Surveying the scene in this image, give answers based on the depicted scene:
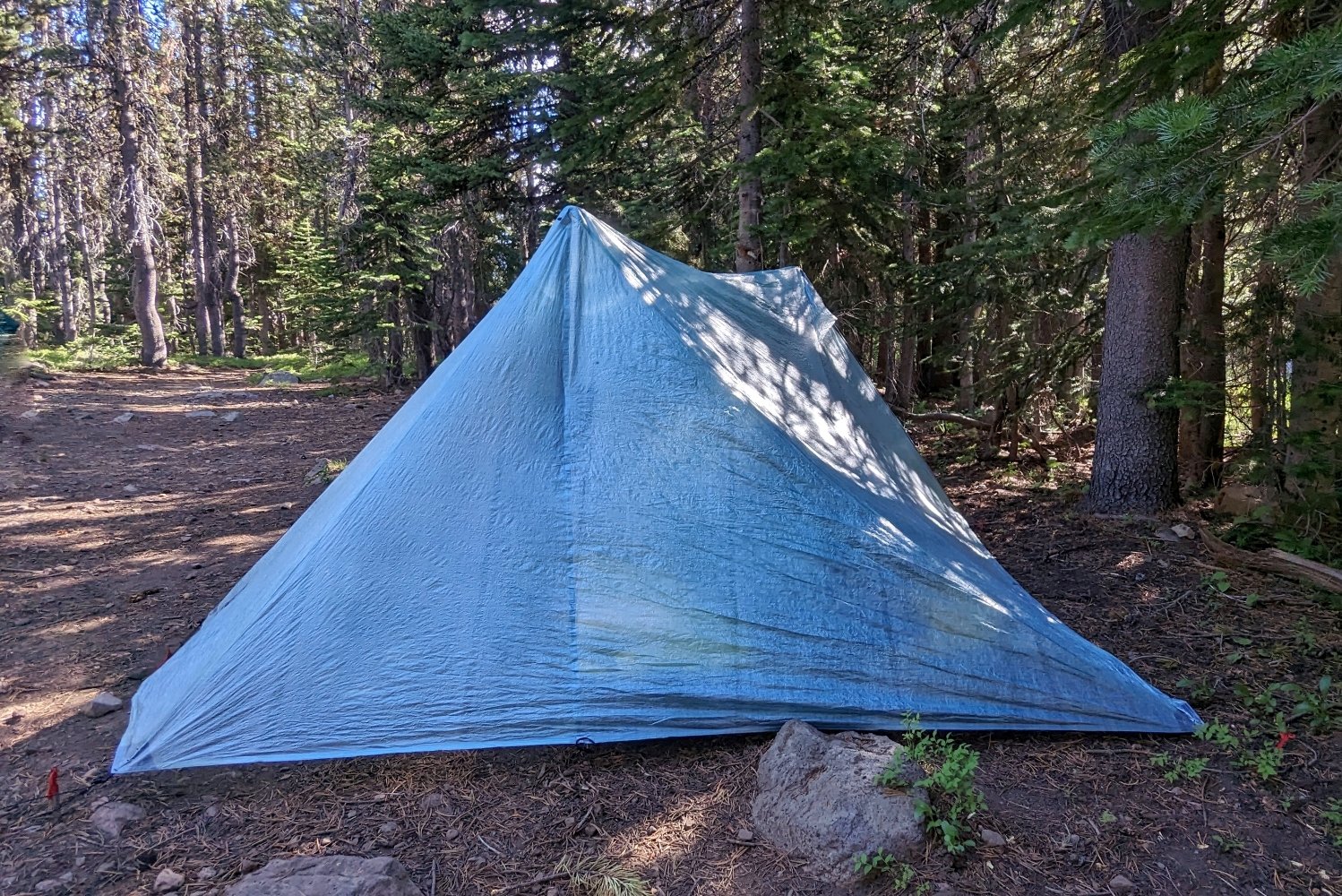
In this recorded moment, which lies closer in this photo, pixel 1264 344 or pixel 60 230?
pixel 1264 344

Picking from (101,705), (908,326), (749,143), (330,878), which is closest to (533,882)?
(330,878)

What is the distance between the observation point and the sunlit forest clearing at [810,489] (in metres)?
2.75

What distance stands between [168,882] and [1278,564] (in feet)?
19.7

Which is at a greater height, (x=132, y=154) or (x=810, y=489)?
(x=132, y=154)

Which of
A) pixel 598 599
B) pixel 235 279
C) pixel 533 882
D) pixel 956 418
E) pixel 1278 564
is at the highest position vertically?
pixel 235 279

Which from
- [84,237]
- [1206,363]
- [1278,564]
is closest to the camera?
[1278,564]

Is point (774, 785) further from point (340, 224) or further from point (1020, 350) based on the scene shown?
point (340, 224)

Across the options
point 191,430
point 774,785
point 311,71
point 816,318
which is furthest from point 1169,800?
point 311,71

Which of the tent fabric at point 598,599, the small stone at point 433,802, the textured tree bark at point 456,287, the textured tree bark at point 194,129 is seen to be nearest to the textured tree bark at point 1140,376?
the tent fabric at point 598,599

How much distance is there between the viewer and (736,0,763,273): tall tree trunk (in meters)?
7.49

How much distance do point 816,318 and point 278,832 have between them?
14.7 feet

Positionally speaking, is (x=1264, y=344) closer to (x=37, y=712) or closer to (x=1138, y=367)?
(x=1138, y=367)

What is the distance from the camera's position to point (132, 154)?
17.8 metres

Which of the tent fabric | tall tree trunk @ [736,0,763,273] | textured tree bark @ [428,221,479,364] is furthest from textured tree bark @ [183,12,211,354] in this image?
the tent fabric
